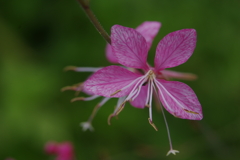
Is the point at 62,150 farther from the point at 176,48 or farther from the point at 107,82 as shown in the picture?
the point at 176,48

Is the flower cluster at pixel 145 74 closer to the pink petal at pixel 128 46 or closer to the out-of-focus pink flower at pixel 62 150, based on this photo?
the pink petal at pixel 128 46

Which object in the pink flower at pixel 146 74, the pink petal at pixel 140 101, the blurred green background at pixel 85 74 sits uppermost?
the pink flower at pixel 146 74

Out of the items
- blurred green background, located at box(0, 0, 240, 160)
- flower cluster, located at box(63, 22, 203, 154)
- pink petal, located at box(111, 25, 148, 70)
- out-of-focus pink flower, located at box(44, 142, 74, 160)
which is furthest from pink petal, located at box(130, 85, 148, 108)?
blurred green background, located at box(0, 0, 240, 160)

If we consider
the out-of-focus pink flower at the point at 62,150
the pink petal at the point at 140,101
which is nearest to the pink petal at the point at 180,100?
the pink petal at the point at 140,101

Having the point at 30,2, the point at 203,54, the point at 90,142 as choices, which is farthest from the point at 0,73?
the point at 203,54

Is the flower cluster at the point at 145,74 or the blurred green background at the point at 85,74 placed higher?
the flower cluster at the point at 145,74

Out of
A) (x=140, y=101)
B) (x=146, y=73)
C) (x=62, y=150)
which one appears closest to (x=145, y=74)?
(x=146, y=73)
